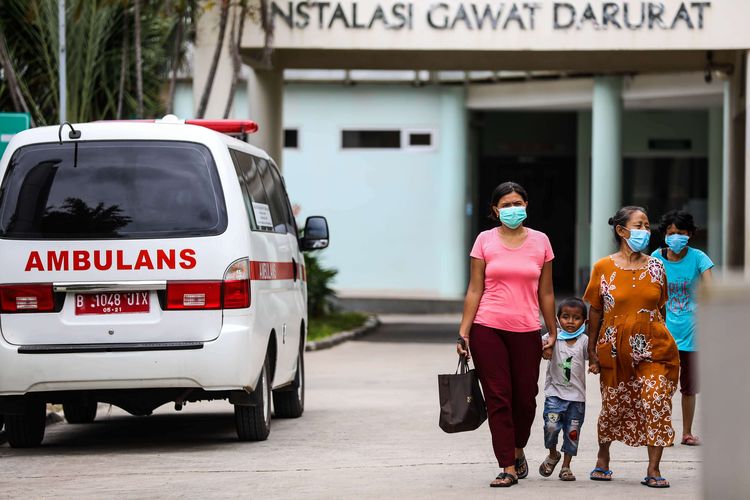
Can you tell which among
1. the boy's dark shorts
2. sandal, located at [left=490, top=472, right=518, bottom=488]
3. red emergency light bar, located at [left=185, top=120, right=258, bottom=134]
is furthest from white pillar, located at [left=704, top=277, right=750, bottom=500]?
red emergency light bar, located at [left=185, top=120, right=258, bottom=134]

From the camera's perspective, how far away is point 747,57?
20438 millimetres

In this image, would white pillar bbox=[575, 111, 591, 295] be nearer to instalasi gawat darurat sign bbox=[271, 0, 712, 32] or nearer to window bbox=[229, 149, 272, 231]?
instalasi gawat darurat sign bbox=[271, 0, 712, 32]

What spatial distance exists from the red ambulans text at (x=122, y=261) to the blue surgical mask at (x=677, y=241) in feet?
10.7

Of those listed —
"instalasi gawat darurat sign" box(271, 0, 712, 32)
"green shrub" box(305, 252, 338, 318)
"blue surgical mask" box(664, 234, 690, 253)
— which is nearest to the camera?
"blue surgical mask" box(664, 234, 690, 253)

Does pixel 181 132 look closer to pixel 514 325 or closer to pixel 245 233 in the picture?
pixel 245 233

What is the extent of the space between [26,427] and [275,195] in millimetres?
2777

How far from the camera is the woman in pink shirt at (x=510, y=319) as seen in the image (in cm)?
872

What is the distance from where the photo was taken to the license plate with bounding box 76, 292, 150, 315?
994 cm

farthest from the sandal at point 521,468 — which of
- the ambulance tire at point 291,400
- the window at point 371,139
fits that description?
the window at point 371,139

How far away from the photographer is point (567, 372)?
8.90 m

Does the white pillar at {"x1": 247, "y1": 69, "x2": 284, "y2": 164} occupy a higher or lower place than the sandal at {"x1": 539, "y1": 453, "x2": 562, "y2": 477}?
higher

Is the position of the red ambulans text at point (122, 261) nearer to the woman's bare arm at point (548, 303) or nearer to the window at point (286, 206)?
the woman's bare arm at point (548, 303)

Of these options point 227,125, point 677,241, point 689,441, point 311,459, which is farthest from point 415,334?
point 311,459

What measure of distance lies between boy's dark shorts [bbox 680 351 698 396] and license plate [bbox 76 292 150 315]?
3806 millimetres
